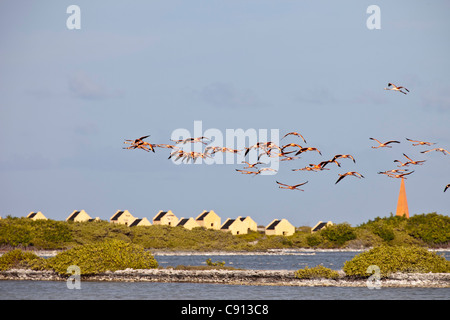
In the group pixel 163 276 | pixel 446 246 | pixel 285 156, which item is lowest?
pixel 446 246

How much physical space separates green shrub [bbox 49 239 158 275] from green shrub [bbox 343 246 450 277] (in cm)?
1906

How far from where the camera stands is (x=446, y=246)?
129250 mm

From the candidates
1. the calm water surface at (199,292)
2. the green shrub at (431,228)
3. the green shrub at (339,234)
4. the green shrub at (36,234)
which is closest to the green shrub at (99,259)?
the calm water surface at (199,292)

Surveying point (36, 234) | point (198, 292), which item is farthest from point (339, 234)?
point (198, 292)

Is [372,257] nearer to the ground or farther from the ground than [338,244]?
farther from the ground

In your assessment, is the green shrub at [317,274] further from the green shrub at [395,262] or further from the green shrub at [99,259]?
the green shrub at [99,259]

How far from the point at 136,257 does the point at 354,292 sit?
69.3ft

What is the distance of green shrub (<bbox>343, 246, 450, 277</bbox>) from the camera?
5391cm

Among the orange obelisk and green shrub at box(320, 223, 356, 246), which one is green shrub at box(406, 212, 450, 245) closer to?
green shrub at box(320, 223, 356, 246)

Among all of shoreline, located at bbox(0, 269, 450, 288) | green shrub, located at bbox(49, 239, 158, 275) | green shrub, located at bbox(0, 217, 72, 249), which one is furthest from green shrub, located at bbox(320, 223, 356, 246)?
shoreline, located at bbox(0, 269, 450, 288)

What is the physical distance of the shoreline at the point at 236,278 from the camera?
175 ft

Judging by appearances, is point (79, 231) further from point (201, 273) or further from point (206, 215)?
point (201, 273)

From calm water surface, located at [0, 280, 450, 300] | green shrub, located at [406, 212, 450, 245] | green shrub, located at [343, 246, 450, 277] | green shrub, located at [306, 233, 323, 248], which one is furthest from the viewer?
green shrub, located at [306, 233, 323, 248]
